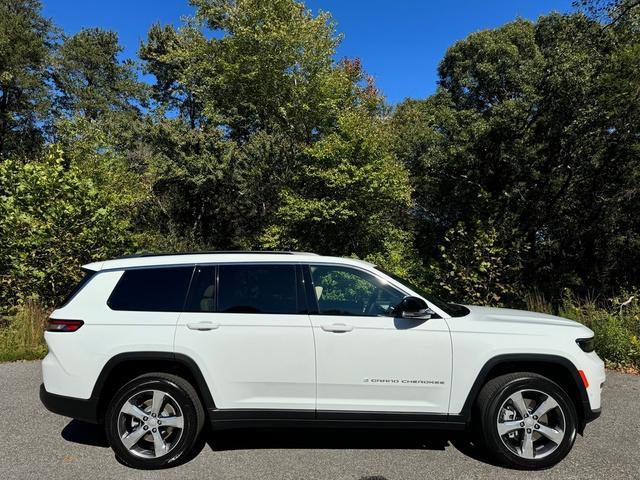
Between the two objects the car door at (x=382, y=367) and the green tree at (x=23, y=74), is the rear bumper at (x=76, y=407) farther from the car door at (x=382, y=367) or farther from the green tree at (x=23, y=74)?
the green tree at (x=23, y=74)

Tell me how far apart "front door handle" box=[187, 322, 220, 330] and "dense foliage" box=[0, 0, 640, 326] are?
19.4 ft

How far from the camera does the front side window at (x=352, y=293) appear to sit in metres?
3.96

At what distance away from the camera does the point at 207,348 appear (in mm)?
3785

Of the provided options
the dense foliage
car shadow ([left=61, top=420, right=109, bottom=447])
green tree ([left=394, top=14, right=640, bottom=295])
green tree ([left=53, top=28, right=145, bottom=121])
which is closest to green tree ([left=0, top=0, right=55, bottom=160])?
green tree ([left=53, top=28, right=145, bottom=121])

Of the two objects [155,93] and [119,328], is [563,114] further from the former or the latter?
[155,93]

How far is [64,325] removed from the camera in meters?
3.91

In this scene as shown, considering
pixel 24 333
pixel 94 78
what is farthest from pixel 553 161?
pixel 94 78

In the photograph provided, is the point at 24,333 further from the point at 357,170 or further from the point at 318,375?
the point at 357,170

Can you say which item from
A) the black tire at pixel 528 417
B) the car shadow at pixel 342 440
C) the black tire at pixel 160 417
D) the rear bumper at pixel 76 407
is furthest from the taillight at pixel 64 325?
the black tire at pixel 528 417

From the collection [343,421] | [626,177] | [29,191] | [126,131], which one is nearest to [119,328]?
[343,421]

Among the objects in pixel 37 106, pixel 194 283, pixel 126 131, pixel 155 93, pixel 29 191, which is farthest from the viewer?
pixel 155 93

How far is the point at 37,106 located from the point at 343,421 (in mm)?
29366

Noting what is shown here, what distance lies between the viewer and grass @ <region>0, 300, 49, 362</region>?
7121 millimetres

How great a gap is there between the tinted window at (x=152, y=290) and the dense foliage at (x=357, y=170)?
5.39 m
